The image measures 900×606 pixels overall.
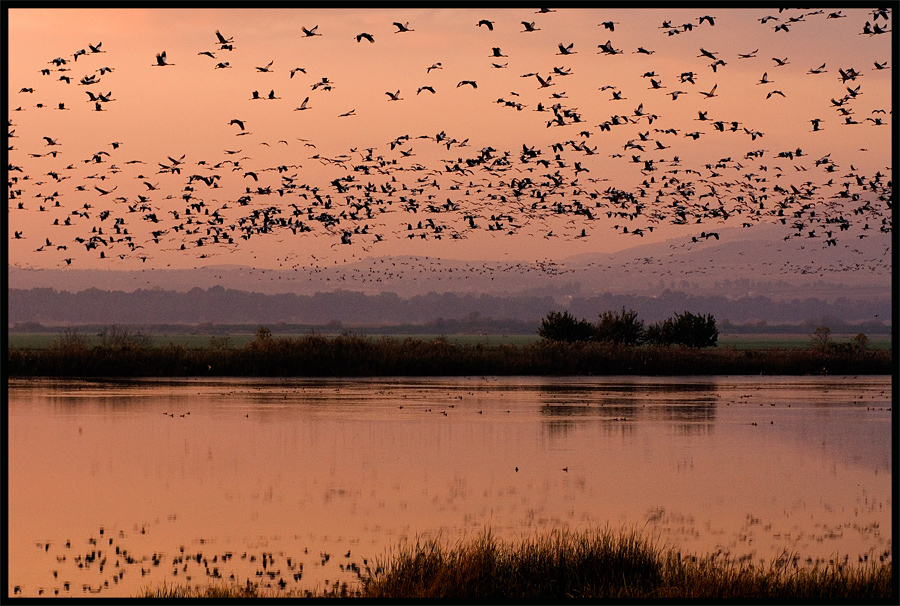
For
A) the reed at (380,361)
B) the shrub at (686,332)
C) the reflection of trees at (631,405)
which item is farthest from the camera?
the shrub at (686,332)

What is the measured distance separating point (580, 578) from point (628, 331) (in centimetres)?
8700

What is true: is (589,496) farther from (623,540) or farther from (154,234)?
(154,234)

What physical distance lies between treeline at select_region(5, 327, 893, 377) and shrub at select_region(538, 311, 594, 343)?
6.58 metres

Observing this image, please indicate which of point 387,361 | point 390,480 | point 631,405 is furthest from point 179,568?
point 387,361

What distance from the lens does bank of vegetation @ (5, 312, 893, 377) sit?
283 feet

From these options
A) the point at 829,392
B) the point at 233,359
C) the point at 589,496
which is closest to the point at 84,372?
the point at 233,359

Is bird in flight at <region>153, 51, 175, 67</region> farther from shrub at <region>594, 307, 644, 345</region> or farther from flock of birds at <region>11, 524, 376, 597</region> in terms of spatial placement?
shrub at <region>594, 307, 644, 345</region>

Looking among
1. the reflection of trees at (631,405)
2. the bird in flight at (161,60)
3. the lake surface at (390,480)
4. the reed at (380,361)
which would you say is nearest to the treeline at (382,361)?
the reed at (380,361)

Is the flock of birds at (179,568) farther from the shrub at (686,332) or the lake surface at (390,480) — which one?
the shrub at (686,332)

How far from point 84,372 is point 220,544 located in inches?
2532

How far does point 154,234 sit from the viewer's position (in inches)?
1795

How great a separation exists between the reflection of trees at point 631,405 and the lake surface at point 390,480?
1.10ft

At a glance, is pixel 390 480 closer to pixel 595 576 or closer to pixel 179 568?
pixel 179 568

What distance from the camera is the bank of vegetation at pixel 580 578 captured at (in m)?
18.9
